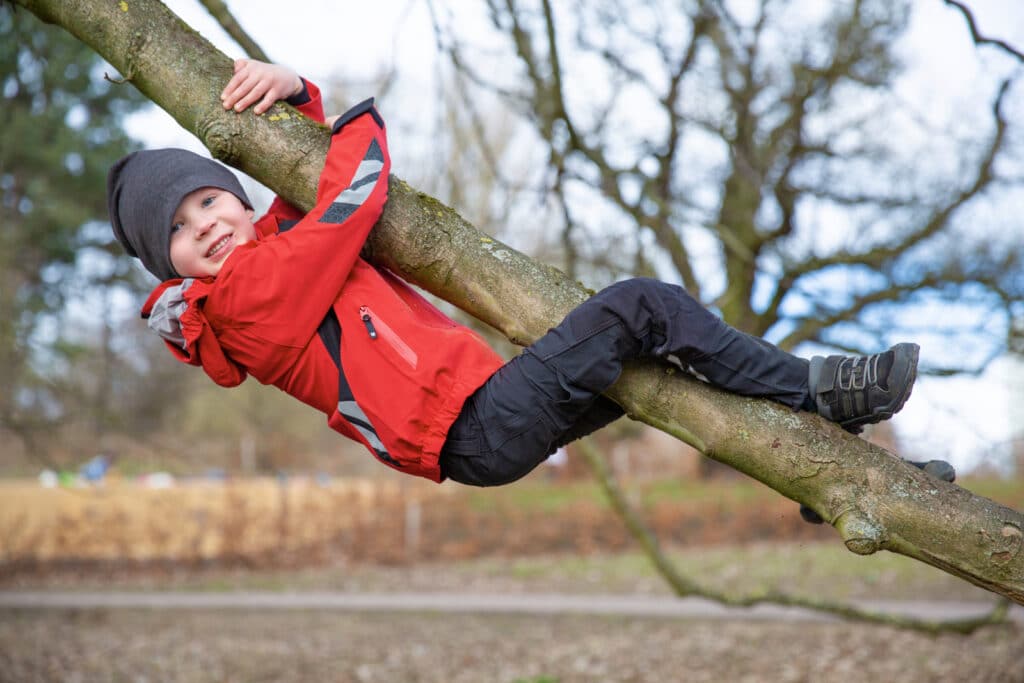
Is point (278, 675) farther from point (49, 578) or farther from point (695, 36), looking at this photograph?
point (49, 578)

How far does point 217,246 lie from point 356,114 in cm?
50

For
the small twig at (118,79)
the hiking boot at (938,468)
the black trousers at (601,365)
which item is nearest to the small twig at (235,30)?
the small twig at (118,79)

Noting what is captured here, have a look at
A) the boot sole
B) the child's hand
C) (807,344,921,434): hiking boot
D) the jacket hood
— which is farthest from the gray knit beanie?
the boot sole

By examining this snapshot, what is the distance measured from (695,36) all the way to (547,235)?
6.46 feet

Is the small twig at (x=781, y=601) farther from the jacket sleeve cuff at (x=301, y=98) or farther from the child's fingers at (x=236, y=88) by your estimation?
the child's fingers at (x=236, y=88)

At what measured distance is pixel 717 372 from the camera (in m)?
2.07

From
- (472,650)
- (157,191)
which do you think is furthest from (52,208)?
(157,191)

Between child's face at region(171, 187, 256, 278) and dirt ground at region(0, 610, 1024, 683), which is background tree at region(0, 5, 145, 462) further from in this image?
child's face at region(171, 187, 256, 278)

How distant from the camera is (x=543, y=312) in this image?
214 cm

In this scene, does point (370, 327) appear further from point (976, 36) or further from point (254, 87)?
point (976, 36)

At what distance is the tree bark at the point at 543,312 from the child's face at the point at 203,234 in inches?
5.6

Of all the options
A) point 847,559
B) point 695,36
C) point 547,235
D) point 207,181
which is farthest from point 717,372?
point 847,559

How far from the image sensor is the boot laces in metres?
2.08

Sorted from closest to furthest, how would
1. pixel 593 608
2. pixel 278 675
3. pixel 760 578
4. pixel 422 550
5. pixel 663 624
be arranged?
1. pixel 278 675
2. pixel 663 624
3. pixel 593 608
4. pixel 760 578
5. pixel 422 550
